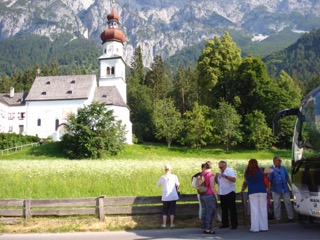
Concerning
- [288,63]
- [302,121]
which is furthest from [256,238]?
[288,63]

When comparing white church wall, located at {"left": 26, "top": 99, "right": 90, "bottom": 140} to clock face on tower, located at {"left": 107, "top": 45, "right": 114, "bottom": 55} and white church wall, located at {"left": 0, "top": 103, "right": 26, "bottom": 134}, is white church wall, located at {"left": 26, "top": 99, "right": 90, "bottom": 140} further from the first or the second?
clock face on tower, located at {"left": 107, "top": 45, "right": 114, "bottom": 55}

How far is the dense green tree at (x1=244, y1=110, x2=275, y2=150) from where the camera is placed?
1847 inches

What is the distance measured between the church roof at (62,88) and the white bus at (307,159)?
2043 inches

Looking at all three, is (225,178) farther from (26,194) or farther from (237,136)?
(237,136)

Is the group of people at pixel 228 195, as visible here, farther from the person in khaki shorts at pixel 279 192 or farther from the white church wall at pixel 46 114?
the white church wall at pixel 46 114

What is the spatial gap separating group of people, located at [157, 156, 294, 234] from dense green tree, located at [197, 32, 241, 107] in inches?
1688

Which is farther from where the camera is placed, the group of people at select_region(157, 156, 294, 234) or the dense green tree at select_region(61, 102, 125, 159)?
the dense green tree at select_region(61, 102, 125, 159)

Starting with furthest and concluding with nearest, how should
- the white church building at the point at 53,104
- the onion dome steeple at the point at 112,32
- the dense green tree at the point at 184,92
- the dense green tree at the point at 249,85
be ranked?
the dense green tree at the point at 184,92
the onion dome steeple at the point at 112,32
the white church building at the point at 53,104
the dense green tree at the point at 249,85

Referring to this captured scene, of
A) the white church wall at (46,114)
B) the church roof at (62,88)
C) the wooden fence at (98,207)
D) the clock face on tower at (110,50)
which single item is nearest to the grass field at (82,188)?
the wooden fence at (98,207)

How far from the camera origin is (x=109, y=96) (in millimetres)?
61156

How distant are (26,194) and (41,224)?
541cm

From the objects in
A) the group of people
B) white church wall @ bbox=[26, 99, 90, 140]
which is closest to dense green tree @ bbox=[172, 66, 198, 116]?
white church wall @ bbox=[26, 99, 90, 140]

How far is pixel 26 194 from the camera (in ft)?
54.6

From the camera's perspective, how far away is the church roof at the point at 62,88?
201ft
